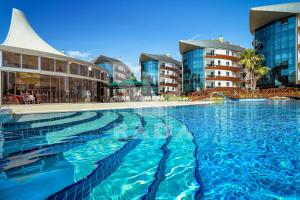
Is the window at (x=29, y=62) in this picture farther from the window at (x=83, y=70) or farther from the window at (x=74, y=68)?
the window at (x=83, y=70)

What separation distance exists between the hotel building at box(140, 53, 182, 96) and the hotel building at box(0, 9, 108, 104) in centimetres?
3673

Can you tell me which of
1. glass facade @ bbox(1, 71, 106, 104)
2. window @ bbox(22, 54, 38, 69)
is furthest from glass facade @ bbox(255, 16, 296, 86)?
window @ bbox(22, 54, 38, 69)

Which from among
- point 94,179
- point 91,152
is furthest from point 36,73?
point 94,179

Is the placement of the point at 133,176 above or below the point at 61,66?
below

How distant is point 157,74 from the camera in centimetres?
6500

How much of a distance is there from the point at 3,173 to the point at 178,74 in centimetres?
A: 7214

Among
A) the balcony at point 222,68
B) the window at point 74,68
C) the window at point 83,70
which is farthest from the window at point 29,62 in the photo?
the balcony at point 222,68

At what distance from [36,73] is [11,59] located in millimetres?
2322

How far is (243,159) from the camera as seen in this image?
4598 mm

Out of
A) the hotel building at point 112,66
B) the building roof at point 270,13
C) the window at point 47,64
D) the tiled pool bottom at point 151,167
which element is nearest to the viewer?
the tiled pool bottom at point 151,167

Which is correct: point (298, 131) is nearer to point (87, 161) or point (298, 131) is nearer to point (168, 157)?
point (168, 157)

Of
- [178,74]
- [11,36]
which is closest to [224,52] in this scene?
[178,74]

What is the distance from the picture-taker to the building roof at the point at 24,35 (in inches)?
898

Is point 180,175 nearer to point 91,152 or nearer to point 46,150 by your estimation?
point 91,152
